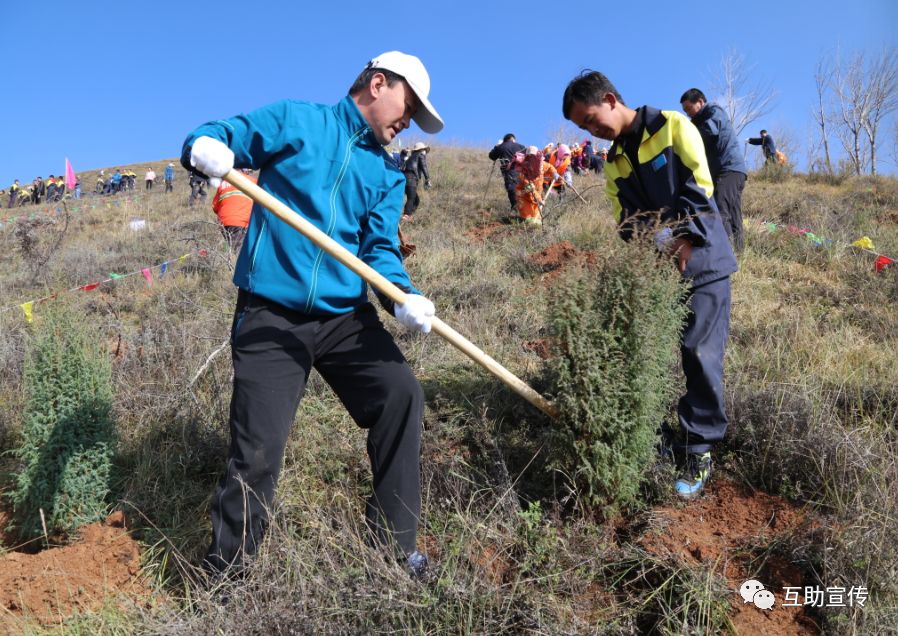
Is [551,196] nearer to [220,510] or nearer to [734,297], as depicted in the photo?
[734,297]

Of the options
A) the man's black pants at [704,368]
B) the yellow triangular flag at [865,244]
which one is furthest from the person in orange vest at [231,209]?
the yellow triangular flag at [865,244]

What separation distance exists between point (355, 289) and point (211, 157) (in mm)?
755

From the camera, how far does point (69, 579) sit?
257cm

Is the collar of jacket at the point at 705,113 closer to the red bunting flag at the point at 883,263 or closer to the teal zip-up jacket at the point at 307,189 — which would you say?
the red bunting flag at the point at 883,263

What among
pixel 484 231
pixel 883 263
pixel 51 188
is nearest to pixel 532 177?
pixel 484 231

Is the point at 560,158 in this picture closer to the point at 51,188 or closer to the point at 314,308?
the point at 314,308

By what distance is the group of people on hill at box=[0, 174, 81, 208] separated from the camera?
31.4m

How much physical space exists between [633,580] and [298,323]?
1.69 metres

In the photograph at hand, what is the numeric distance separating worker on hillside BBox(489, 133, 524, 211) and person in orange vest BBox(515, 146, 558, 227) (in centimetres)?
44

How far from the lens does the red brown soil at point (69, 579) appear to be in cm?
242

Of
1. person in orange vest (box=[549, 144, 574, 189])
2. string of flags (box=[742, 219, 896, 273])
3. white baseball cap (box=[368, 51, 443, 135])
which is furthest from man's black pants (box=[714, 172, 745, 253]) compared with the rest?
person in orange vest (box=[549, 144, 574, 189])

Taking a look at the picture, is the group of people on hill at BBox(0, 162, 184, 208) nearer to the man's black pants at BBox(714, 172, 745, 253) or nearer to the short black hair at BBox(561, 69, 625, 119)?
the man's black pants at BBox(714, 172, 745, 253)

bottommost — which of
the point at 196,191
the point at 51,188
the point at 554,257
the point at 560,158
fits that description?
the point at 554,257

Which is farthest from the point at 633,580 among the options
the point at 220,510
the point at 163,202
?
the point at 163,202
